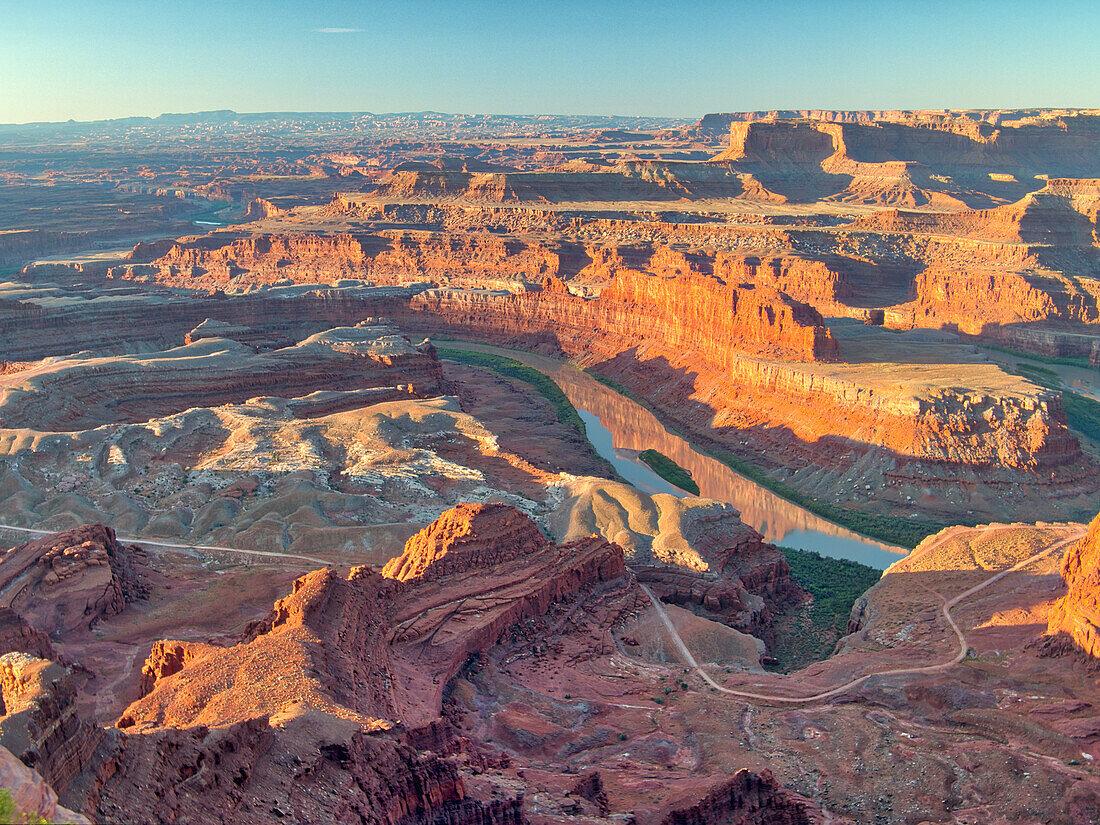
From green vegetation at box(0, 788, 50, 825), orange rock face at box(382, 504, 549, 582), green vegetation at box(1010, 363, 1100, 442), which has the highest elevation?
green vegetation at box(0, 788, 50, 825)

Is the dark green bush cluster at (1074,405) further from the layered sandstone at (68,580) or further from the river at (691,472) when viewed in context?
the layered sandstone at (68,580)

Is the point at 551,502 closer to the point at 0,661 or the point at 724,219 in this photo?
the point at 0,661

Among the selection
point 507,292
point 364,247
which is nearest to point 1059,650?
point 507,292

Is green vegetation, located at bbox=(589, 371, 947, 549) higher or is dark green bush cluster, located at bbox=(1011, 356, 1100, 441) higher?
dark green bush cluster, located at bbox=(1011, 356, 1100, 441)

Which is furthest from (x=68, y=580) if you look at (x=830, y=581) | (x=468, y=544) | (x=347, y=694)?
(x=830, y=581)

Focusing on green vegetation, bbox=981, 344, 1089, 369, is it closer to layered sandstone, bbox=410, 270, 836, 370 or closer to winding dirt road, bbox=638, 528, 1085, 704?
layered sandstone, bbox=410, 270, 836, 370

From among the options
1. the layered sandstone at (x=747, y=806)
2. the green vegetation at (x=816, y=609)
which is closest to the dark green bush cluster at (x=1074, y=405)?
the green vegetation at (x=816, y=609)

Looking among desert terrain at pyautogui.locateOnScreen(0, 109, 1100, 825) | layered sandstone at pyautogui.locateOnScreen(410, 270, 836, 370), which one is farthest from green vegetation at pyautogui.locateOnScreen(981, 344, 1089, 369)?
layered sandstone at pyautogui.locateOnScreen(410, 270, 836, 370)
